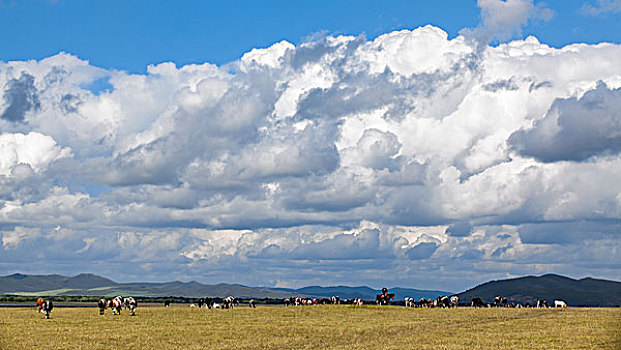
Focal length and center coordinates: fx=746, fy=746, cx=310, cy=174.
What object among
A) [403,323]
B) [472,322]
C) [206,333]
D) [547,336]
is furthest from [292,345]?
[472,322]

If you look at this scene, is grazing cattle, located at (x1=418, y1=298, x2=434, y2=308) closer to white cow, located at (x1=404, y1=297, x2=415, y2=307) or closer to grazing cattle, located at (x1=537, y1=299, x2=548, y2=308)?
white cow, located at (x1=404, y1=297, x2=415, y2=307)

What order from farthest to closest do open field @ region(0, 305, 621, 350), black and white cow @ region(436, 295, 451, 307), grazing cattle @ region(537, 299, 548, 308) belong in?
grazing cattle @ region(537, 299, 548, 308) < black and white cow @ region(436, 295, 451, 307) < open field @ region(0, 305, 621, 350)

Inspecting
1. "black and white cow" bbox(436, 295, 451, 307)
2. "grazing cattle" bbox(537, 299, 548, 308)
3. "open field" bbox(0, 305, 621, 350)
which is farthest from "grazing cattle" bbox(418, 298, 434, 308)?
"open field" bbox(0, 305, 621, 350)

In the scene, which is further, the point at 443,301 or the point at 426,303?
the point at 426,303

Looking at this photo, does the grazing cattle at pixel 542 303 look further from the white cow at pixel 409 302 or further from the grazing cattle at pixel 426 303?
the white cow at pixel 409 302

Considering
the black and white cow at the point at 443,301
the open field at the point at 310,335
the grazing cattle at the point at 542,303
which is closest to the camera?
the open field at the point at 310,335

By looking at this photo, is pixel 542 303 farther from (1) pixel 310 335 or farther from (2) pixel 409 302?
(1) pixel 310 335

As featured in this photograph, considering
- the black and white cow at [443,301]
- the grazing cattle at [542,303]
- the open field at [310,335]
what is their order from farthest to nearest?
the grazing cattle at [542,303], the black and white cow at [443,301], the open field at [310,335]

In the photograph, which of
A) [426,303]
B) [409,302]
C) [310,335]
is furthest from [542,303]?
[310,335]

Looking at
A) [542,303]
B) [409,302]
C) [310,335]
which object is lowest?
[310,335]

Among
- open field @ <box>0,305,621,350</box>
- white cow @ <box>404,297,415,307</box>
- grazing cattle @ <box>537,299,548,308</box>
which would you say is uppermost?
grazing cattle @ <box>537,299,548,308</box>

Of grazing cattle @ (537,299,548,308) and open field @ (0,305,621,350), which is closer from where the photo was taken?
open field @ (0,305,621,350)

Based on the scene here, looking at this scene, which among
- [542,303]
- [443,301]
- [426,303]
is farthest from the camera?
[542,303]

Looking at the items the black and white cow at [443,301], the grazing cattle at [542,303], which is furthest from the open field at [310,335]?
the grazing cattle at [542,303]
